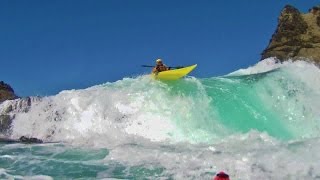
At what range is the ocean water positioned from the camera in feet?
38.9

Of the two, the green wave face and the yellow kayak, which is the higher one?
the yellow kayak

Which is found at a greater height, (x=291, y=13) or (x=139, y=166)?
(x=291, y=13)

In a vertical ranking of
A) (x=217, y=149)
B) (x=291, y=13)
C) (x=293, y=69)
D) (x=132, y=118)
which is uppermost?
(x=291, y=13)

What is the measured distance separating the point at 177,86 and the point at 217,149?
697cm

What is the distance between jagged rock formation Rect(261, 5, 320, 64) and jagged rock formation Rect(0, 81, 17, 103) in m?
18.7

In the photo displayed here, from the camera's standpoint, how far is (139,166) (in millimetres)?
12188

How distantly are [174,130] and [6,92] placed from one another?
42.1ft

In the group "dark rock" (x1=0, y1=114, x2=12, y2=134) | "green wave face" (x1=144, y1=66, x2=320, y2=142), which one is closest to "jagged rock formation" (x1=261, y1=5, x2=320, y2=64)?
"green wave face" (x1=144, y1=66, x2=320, y2=142)

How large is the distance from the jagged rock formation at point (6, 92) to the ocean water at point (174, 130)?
16.3 ft

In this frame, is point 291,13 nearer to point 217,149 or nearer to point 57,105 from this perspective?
point 57,105

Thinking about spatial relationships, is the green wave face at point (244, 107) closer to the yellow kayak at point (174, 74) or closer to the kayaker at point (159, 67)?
the yellow kayak at point (174, 74)

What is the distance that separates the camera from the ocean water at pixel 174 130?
38.9 feet

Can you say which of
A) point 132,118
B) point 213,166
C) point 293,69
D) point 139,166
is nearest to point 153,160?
point 139,166

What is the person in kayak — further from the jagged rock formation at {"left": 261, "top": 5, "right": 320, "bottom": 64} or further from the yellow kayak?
the jagged rock formation at {"left": 261, "top": 5, "right": 320, "bottom": 64}
